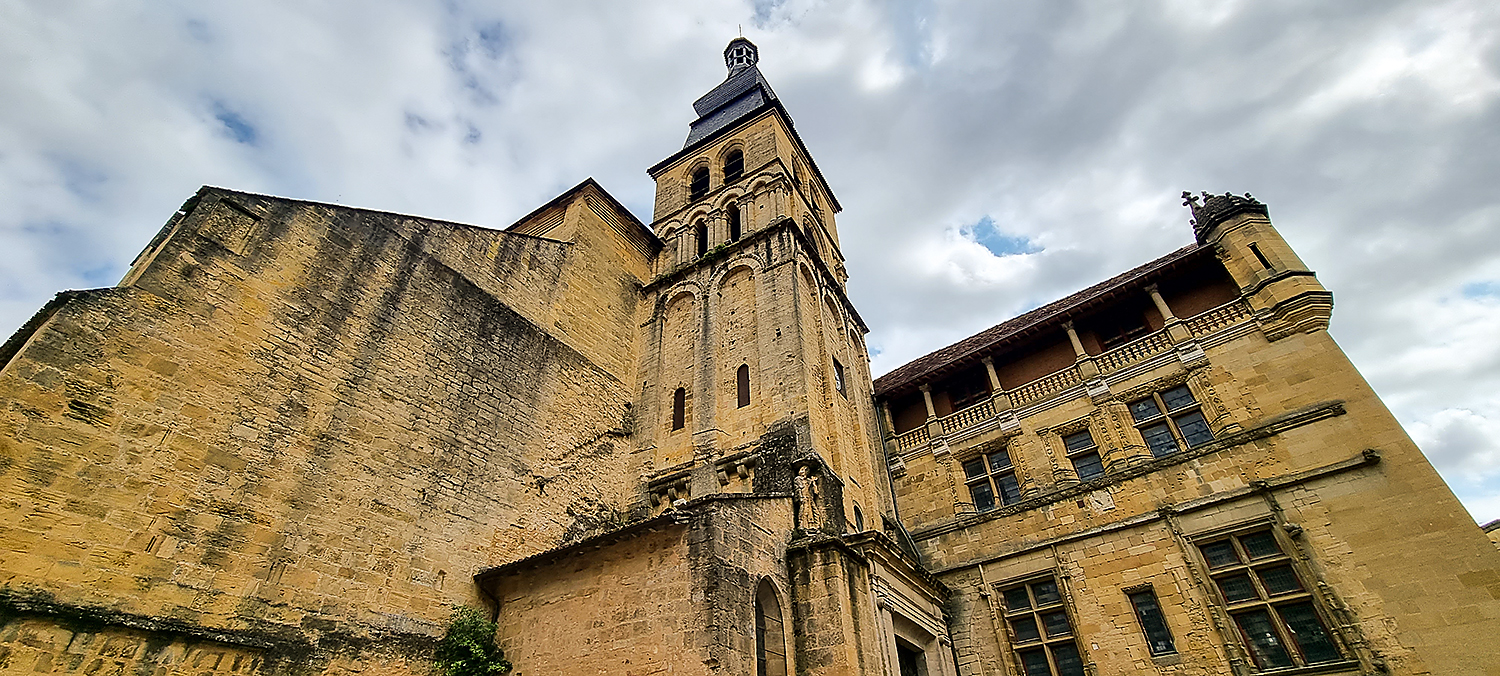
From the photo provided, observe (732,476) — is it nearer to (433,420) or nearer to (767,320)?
(767,320)

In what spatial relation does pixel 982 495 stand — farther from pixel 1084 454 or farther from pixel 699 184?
pixel 699 184

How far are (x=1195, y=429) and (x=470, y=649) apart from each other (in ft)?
40.7

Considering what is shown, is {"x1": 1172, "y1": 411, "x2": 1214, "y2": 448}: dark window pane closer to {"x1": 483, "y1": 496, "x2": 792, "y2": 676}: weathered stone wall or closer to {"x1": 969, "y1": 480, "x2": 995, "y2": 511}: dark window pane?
{"x1": 969, "y1": 480, "x2": 995, "y2": 511}: dark window pane

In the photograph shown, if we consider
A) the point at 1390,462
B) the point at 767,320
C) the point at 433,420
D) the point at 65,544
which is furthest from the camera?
the point at 767,320

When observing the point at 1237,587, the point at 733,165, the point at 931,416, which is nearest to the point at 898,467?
the point at 931,416

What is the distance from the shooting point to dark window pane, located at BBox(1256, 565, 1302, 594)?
31.2ft

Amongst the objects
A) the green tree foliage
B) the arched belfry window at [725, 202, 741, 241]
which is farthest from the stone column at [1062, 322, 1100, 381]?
the green tree foliage

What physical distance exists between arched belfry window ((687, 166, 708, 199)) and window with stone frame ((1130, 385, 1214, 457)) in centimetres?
1287

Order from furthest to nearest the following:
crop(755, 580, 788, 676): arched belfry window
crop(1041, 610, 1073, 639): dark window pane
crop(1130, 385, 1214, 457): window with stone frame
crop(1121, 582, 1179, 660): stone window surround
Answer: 1. crop(1130, 385, 1214, 457): window with stone frame
2. crop(1041, 610, 1073, 639): dark window pane
3. crop(1121, 582, 1179, 660): stone window surround
4. crop(755, 580, 788, 676): arched belfry window

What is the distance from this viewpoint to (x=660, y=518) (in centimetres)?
861

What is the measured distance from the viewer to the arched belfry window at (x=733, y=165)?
19.2 m

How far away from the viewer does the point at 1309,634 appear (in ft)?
29.8

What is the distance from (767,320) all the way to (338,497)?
26.9 ft

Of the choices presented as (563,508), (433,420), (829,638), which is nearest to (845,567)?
(829,638)
